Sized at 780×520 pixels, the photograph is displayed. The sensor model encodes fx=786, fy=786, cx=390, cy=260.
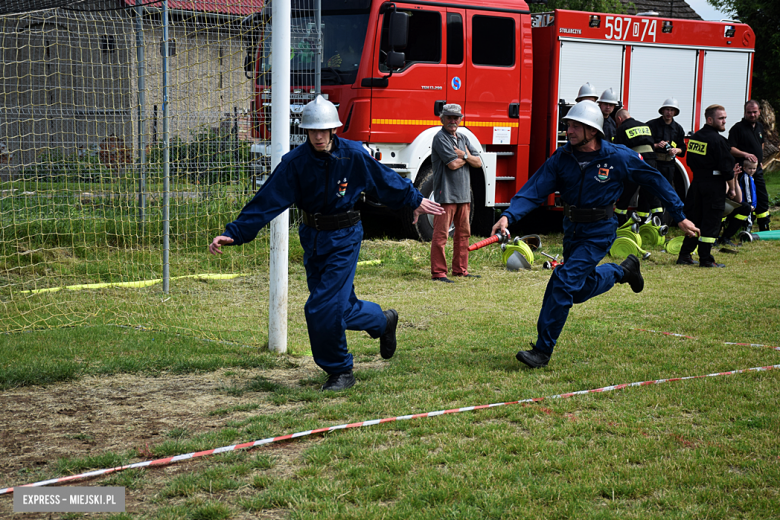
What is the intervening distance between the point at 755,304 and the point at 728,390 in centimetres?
334

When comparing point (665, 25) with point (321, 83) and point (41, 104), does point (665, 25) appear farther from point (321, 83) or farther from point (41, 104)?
point (41, 104)

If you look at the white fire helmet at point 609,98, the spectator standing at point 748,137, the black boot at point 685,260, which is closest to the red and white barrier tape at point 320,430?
the black boot at point 685,260

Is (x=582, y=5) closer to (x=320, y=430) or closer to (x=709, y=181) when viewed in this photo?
(x=709, y=181)

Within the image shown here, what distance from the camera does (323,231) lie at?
200 inches

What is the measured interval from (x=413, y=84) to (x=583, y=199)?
5.74 meters

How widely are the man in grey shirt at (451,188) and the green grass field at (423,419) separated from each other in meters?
1.80

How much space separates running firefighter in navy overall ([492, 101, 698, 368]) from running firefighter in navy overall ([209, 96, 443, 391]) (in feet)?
3.68

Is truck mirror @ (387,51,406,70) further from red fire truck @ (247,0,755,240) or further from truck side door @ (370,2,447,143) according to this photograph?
truck side door @ (370,2,447,143)

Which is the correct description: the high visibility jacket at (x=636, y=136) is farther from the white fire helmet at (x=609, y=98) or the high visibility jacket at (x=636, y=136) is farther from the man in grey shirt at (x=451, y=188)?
the man in grey shirt at (x=451, y=188)

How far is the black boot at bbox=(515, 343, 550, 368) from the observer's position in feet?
17.9

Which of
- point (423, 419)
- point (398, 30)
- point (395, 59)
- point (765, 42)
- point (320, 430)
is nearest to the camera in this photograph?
point (320, 430)

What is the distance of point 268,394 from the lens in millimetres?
5008

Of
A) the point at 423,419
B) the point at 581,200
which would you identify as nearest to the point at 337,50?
the point at 581,200

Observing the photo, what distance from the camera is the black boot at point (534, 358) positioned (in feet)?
17.9
